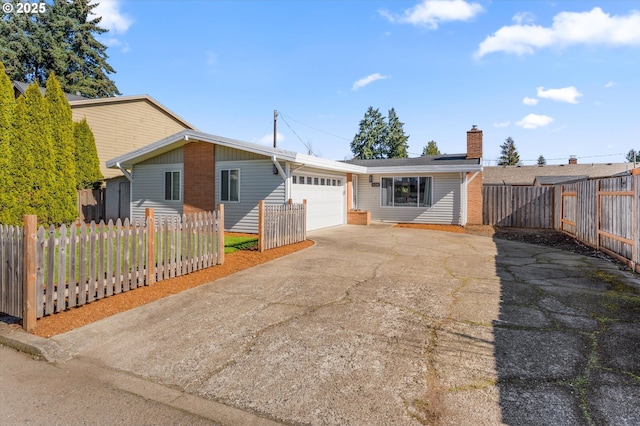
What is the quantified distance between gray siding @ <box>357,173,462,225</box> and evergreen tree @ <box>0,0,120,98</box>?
3676 centimetres

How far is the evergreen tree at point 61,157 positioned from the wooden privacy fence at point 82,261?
10.4 m

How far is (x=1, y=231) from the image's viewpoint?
4.77 metres

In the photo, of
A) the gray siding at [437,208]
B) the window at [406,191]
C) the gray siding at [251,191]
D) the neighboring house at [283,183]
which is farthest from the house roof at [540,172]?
the gray siding at [251,191]

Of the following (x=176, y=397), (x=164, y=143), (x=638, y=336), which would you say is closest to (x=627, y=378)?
(x=638, y=336)

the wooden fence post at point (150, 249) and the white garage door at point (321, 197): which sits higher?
the white garage door at point (321, 197)

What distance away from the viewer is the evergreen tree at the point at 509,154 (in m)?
79.9

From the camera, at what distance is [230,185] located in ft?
47.2

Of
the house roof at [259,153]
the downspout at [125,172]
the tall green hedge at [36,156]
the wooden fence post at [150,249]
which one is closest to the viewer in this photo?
the wooden fence post at [150,249]

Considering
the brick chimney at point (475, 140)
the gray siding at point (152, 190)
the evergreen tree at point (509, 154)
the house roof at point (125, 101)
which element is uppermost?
the evergreen tree at point (509, 154)

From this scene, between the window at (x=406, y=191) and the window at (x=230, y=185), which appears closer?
the window at (x=230, y=185)

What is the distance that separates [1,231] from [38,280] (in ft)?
3.46

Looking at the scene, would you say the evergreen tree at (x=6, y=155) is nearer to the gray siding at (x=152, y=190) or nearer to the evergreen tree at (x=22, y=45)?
the gray siding at (x=152, y=190)

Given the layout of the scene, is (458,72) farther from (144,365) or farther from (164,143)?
(144,365)

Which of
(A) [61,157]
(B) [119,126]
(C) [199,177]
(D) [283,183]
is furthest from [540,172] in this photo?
(A) [61,157]
